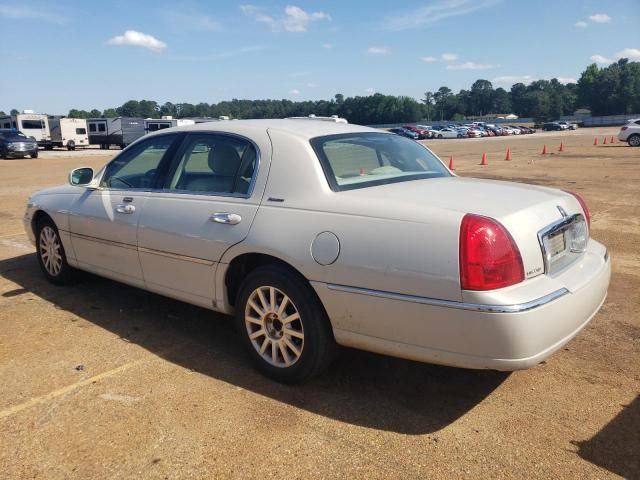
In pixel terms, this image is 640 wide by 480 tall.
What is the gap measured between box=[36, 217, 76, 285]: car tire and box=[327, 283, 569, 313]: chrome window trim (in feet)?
11.0

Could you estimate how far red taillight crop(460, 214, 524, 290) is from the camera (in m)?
2.63

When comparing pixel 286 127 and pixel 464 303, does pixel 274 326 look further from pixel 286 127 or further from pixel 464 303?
pixel 286 127

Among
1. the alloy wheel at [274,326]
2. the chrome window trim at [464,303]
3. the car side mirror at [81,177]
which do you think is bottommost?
the alloy wheel at [274,326]

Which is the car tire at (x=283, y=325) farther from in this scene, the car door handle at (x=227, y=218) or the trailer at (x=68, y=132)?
the trailer at (x=68, y=132)

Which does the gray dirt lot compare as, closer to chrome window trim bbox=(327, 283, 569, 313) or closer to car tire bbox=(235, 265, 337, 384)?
car tire bbox=(235, 265, 337, 384)

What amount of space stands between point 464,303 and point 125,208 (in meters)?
2.77

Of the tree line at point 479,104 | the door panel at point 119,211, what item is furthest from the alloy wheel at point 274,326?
the tree line at point 479,104

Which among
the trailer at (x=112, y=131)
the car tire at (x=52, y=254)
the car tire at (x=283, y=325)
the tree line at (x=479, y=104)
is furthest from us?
the tree line at (x=479, y=104)

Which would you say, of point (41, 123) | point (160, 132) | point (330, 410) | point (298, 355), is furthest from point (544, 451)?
point (41, 123)

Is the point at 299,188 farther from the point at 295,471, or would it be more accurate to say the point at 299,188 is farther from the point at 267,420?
the point at 295,471

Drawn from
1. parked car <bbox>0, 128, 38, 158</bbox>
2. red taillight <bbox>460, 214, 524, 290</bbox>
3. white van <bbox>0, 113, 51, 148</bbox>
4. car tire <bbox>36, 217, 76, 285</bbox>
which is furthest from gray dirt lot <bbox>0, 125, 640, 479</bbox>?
white van <bbox>0, 113, 51, 148</bbox>

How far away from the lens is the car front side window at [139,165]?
427 cm

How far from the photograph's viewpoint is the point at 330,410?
10.1 feet

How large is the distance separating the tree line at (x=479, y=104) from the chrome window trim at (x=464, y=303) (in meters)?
85.6
